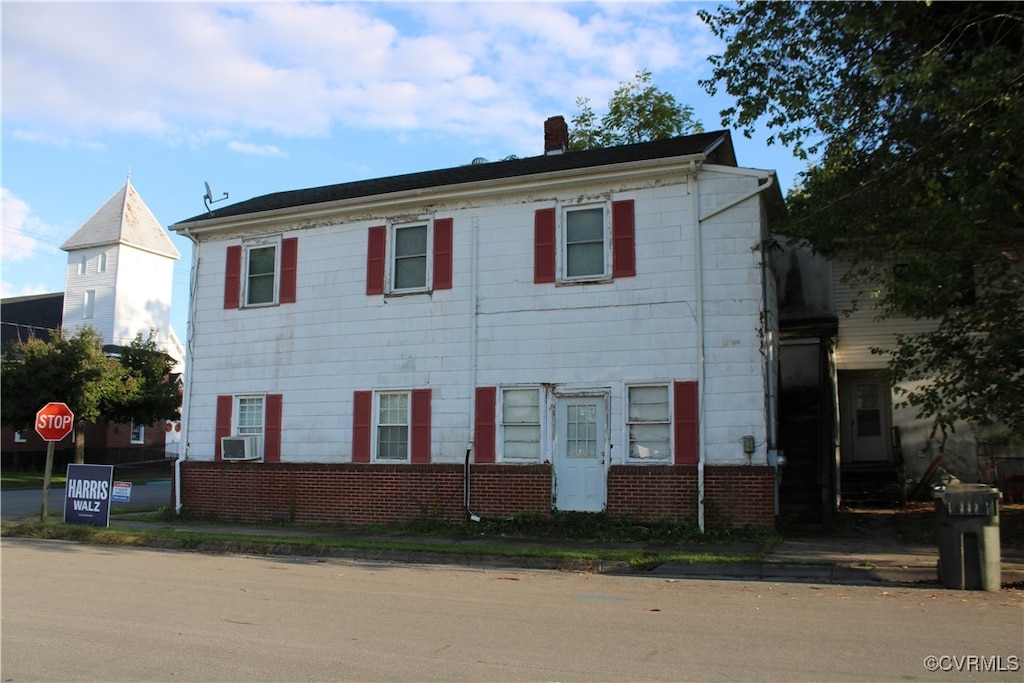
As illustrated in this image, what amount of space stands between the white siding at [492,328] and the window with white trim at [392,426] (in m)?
Answer: 0.32

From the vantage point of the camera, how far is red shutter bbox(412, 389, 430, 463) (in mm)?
15328

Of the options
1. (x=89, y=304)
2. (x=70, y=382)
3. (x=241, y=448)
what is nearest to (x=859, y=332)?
(x=241, y=448)

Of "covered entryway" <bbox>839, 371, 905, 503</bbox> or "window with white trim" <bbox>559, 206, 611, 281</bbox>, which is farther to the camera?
"covered entryway" <bbox>839, 371, 905, 503</bbox>

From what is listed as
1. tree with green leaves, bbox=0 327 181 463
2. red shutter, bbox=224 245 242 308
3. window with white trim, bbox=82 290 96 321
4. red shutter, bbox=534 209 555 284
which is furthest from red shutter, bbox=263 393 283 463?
window with white trim, bbox=82 290 96 321

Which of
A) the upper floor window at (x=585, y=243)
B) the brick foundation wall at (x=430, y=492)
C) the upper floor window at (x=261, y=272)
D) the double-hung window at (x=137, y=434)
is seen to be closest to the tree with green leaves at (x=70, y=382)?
the double-hung window at (x=137, y=434)

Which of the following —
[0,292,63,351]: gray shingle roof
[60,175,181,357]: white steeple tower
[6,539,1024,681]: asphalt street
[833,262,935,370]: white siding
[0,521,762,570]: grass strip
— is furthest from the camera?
[60,175,181,357]: white steeple tower

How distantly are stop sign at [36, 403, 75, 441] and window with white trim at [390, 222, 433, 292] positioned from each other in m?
6.89

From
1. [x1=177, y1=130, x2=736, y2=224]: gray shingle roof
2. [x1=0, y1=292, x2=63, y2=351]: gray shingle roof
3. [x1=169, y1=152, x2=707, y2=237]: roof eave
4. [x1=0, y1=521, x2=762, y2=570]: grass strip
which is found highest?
[x1=0, y1=292, x2=63, y2=351]: gray shingle roof

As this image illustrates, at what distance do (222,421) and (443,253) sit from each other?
248 inches

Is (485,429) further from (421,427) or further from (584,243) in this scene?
(584,243)

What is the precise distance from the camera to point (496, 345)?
1500cm

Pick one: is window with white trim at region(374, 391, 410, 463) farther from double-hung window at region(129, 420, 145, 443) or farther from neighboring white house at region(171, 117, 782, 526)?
double-hung window at region(129, 420, 145, 443)

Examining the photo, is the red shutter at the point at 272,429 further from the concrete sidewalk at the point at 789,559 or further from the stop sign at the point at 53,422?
the stop sign at the point at 53,422

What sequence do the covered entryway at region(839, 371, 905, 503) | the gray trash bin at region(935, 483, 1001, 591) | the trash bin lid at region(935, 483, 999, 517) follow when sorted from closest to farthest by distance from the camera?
the gray trash bin at region(935, 483, 1001, 591) < the trash bin lid at region(935, 483, 999, 517) < the covered entryway at region(839, 371, 905, 503)
